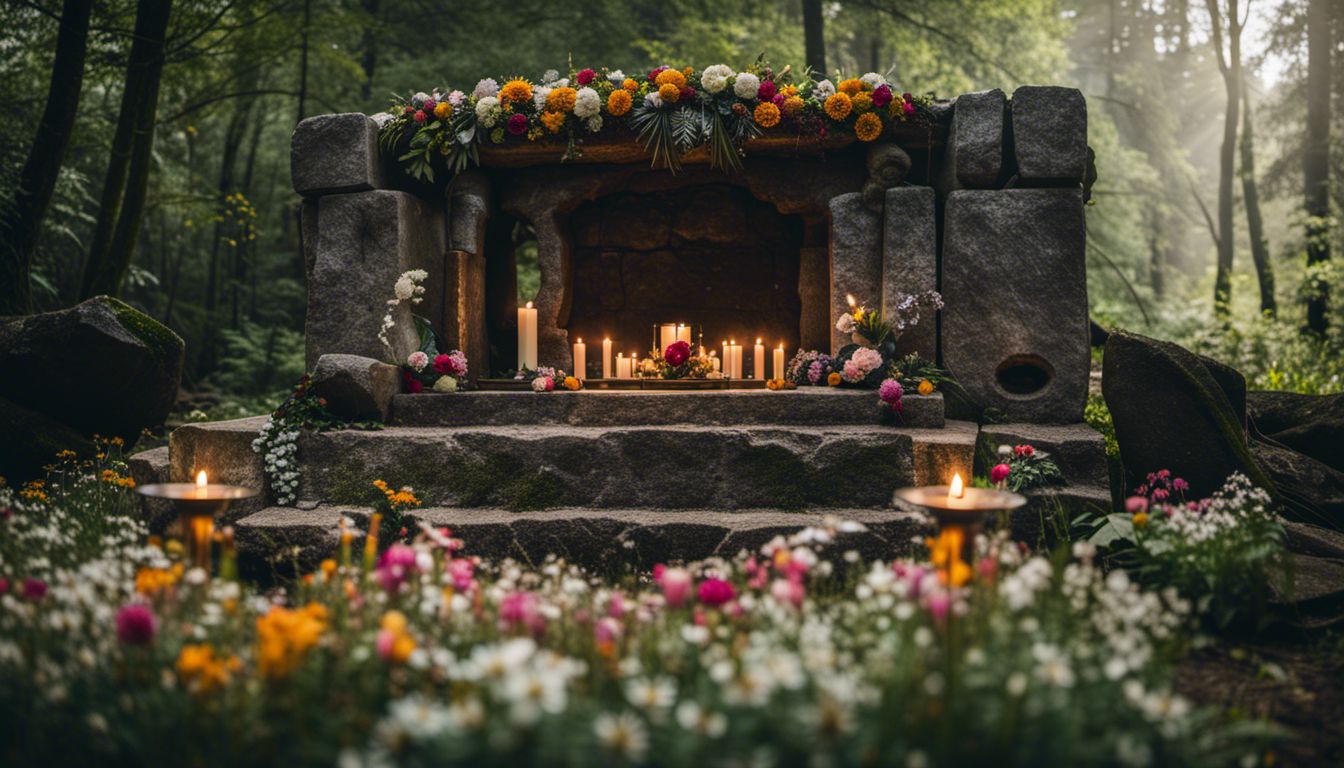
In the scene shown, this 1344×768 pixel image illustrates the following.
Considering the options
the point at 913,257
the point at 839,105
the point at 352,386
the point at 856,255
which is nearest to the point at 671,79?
the point at 839,105

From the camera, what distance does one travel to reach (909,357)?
5688 millimetres

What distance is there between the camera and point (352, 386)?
511 centimetres

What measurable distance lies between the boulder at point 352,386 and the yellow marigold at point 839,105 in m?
3.59

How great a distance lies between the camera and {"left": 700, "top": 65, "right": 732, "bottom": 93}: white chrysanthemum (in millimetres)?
6036

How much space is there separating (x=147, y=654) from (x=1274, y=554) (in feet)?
13.2

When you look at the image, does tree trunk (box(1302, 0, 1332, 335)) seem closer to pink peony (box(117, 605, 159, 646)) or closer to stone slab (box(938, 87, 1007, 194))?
stone slab (box(938, 87, 1007, 194))

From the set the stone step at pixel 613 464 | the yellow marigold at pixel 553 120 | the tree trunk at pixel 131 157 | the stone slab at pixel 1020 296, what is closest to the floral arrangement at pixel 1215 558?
the stone step at pixel 613 464

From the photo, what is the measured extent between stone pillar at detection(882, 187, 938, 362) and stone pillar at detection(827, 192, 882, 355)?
0.24 meters

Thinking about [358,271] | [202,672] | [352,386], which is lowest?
[202,672]

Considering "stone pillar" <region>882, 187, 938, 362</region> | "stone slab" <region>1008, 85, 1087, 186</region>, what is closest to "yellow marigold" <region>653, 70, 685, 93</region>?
"stone pillar" <region>882, 187, 938, 362</region>

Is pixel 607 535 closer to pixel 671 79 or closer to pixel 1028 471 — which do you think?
pixel 1028 471

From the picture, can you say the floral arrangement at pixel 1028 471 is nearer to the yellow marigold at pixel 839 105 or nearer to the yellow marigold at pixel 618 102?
the yellow marigold at pixel 839 105

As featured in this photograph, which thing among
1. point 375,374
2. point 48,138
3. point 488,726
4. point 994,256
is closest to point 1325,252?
point 994,256

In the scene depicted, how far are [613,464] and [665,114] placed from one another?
2753 mm
